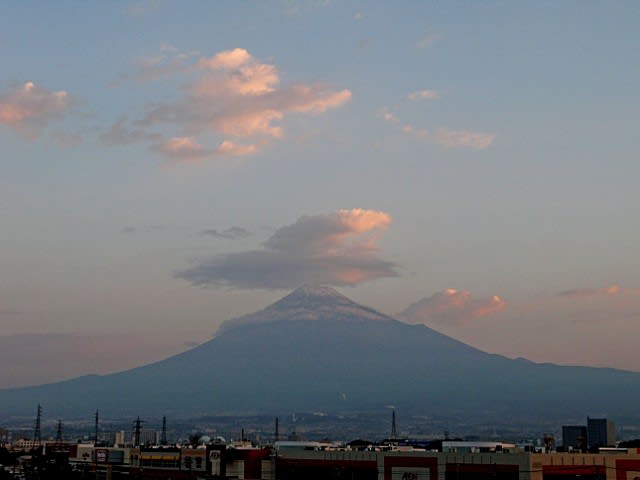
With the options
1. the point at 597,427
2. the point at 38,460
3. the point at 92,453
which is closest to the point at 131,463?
the point at 92,453

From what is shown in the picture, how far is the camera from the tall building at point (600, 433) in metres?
94.2

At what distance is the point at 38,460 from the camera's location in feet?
415

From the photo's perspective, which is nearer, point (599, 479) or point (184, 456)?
point (599, 479)

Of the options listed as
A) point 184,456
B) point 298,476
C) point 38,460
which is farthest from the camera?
point 38,460

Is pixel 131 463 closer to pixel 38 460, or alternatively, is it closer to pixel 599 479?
pixel 38 460

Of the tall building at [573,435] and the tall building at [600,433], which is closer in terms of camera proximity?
the tall building at [573,435]

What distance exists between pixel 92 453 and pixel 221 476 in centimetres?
2680

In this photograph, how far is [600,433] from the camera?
312 ft

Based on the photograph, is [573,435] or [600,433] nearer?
[573,435]

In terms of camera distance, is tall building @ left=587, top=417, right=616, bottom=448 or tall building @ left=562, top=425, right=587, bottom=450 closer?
tall building @ left=562, top=425, right=587, bottom=450

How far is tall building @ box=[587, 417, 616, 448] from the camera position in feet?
309

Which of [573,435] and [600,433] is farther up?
[600,433]

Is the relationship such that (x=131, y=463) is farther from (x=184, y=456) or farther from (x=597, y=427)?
(x=597, y=427)

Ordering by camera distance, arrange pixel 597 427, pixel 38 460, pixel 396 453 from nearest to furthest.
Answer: pixel 396 453 → pixel 597 427 → pixel 38 460
